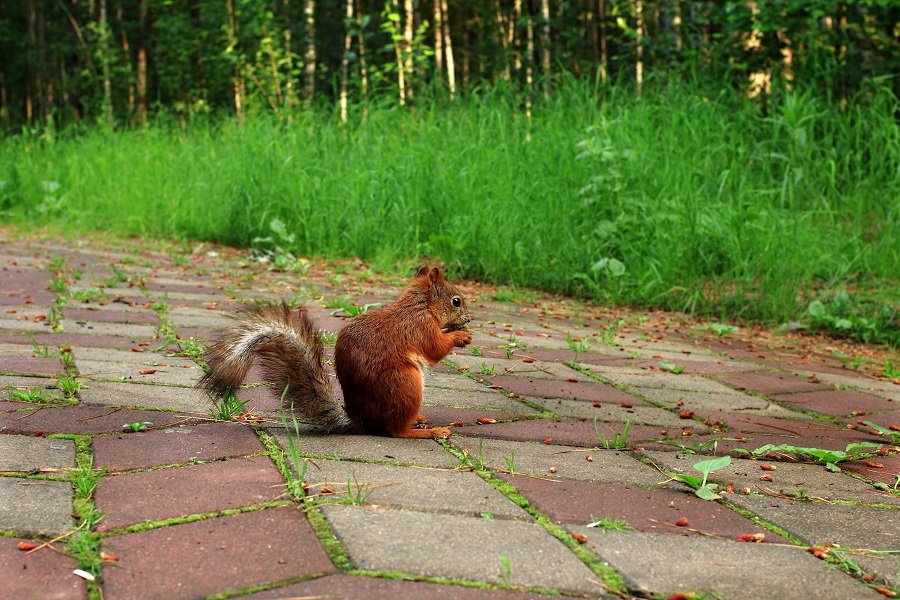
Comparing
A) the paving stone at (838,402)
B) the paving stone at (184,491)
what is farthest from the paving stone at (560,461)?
the paving stone at (838,402)

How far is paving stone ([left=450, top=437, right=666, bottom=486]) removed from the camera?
2383 millimetres

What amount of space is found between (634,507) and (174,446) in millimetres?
1257

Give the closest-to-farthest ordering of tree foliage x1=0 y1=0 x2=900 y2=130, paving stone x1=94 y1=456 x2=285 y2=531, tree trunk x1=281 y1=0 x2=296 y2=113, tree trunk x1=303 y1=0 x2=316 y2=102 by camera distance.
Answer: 1. paving stone x1=94 y1=456 x2=285 y2=531
2. tree foliage x1=0 y1=0 x2=900 y2=130
3. tree trunk x1=281 y1=0 x2=296 y2=113
4. tree trunk x1=303 y1=0 x2=316 y2=102

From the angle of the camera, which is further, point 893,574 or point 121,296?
point 121,296

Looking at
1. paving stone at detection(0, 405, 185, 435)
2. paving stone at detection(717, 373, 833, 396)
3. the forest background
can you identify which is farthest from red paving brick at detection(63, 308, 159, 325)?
paving stone at detection(717, 373, 833, 396)

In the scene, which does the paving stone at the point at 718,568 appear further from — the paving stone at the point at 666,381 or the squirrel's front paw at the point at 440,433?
the paving stone at the point at 666,381

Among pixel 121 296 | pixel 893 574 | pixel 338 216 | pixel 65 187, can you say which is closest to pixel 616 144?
pixel 338 216

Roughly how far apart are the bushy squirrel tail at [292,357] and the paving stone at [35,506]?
2.08 feet

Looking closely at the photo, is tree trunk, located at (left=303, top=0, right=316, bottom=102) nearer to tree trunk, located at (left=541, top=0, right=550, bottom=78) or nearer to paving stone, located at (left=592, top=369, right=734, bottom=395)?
tree trunk, located at (left=541, top=0, right=550, bottom=78)

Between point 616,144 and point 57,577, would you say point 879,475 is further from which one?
point 616,144

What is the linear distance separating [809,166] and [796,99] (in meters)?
0.72

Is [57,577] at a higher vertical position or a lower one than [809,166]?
lower

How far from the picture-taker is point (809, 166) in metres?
7.60

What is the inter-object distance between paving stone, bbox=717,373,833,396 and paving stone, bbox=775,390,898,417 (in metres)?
0.07
